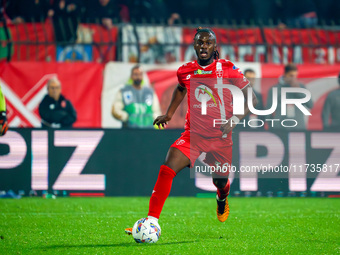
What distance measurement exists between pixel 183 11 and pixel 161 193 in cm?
901

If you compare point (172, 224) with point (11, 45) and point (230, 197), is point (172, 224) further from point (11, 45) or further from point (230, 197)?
point (11, 45)

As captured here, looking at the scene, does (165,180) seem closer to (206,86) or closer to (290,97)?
(206,86)

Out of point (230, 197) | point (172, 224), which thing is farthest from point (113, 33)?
point (172, 224)

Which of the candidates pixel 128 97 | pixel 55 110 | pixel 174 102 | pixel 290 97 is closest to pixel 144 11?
pixel 128 97

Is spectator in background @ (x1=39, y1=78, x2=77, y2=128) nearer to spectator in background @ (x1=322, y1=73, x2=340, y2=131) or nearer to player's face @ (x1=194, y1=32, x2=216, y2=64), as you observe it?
spectator in background @ (x1=322, y1=73, x2=340, y2=131)

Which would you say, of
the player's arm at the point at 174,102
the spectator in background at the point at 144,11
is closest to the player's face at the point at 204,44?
the player's arm at the point at 174,102

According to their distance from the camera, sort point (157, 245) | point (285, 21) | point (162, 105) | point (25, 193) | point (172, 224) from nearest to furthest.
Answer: point (157, 245) → point (172, 224) → point (25, 193) → point (162, 105) → point (285, 21)

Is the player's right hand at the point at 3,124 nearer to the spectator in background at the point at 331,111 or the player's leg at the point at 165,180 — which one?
the player's leg at the point at 165,180

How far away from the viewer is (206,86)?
22.6 ft

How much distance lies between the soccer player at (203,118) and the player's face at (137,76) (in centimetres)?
515

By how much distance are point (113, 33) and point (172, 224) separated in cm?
673

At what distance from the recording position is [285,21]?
14.8 meters

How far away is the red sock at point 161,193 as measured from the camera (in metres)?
6.23

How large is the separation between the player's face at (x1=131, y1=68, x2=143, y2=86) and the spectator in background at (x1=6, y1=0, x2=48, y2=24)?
2.83m
